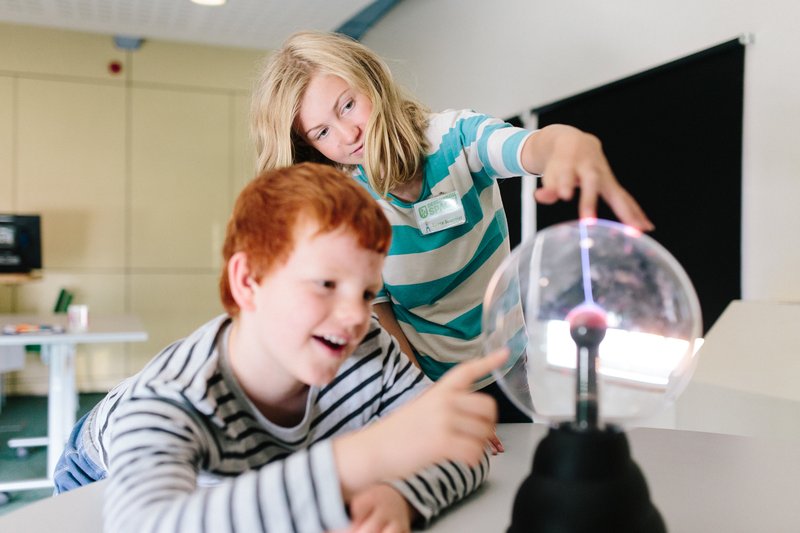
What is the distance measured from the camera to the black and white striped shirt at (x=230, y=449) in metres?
0.61

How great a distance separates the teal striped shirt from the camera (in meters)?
1.38

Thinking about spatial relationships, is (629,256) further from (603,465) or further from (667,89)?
(667,89)

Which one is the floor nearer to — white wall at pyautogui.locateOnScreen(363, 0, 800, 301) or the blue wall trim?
white wall at pyautogui.locateOnScreen(363, 0, 800, 301)

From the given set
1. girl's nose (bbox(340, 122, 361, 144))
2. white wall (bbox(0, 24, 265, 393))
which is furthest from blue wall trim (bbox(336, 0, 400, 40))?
girl's nose (bbox(340, 122, 361, 144))

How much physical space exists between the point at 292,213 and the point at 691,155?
98.1 inches

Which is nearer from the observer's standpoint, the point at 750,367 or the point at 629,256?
the point at 629,256

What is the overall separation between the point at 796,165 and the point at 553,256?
2.06 meters

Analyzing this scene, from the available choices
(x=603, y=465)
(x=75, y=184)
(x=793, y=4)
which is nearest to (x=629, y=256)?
(x=603, y=465)

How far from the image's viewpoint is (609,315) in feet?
2.15

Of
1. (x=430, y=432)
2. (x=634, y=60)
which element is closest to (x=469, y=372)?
(x=430, y=432)

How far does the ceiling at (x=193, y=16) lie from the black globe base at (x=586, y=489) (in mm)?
4646

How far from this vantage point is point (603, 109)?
3406mm

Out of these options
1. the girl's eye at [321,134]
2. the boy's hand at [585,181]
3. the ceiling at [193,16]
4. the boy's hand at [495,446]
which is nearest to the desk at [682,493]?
the boy's hand at [495,446]

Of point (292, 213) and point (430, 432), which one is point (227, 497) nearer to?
point (430, 432)
